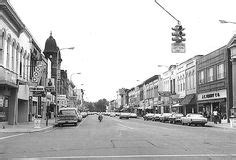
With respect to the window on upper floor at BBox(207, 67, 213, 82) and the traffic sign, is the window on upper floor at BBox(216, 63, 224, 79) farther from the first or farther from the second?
the traffic sign

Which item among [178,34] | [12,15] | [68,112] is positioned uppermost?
[12,15]

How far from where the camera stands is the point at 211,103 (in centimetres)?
5750

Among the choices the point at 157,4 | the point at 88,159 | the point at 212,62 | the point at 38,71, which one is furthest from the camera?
the point at 212,62

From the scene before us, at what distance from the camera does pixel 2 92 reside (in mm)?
37062

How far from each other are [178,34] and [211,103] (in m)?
38.1

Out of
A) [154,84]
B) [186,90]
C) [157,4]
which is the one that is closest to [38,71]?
[157,4]

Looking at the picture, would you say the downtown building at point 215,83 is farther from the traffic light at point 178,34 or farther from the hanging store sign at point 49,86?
the traffic light at point 178,34

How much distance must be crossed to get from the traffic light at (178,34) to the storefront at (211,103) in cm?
3210

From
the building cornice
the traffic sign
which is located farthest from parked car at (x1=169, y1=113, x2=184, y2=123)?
the traffic sign

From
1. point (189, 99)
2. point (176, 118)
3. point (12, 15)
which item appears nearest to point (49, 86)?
point (12, 15)

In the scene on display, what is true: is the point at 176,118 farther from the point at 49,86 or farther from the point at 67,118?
the point at 49,86

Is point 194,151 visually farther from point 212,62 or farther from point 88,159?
point 212,62

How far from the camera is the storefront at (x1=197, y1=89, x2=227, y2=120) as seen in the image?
5275 cm

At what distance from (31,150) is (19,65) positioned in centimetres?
2781
